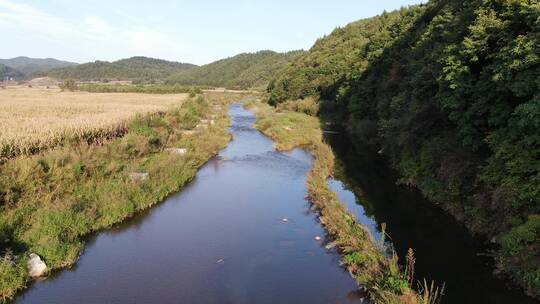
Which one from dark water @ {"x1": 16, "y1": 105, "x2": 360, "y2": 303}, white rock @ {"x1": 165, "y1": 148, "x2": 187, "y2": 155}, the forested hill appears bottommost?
dark water @ {"x1": 16, "y1": 105, "x2": 360, "y2": 303}

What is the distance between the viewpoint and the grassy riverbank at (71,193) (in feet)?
45.0

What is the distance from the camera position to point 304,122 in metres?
56.3

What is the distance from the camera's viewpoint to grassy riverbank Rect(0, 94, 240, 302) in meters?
13.7

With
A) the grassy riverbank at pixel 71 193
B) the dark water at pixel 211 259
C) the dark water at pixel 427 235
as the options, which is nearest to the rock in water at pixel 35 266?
the grassy riverbank at pixel 71 193

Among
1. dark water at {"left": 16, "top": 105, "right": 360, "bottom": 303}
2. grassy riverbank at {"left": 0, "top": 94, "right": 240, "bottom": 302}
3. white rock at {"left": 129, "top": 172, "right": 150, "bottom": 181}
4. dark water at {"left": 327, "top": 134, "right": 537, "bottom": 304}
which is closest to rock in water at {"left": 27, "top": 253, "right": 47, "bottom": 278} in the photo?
grassy riverbank at {"left": 0, "top": 94, "right": 240, "bottom": 302}

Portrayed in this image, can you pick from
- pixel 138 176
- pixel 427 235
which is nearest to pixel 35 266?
pixel 138 176

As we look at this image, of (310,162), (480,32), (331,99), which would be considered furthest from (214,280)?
(331,99)

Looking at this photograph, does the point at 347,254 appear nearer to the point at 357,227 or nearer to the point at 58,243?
the point at 357,227

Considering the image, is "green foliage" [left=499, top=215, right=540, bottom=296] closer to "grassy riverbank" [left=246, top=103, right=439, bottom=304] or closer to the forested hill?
the forested hill

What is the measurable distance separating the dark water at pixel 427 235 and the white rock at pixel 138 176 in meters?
10.9

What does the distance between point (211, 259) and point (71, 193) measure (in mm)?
7696

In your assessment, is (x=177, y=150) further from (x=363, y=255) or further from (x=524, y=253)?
(x=524, y=253)

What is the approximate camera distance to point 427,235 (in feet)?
59.3

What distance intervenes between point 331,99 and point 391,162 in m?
39.7
